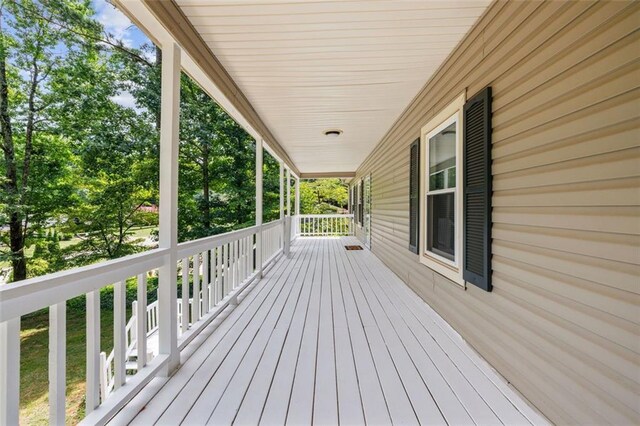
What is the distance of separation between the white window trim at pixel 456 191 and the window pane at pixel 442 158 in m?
0.06

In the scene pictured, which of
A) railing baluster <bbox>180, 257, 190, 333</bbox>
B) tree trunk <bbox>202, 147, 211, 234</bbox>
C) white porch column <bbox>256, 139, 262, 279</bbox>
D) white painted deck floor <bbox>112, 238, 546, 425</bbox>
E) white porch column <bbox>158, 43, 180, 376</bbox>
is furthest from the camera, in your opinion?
tree trunk <bbox>202, 147, 211, 234</bbox>

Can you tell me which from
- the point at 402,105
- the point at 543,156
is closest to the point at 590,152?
the point at 543,156

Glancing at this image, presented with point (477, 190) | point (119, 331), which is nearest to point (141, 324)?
point (119, 331)

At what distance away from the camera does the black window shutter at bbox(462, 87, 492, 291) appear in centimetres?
214

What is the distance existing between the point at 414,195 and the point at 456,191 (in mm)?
1280

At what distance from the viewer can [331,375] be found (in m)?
2.00

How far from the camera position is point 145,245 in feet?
30.5

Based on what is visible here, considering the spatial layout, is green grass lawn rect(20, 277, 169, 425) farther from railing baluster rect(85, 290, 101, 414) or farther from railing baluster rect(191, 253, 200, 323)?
railing baluster rect(85, 290, 101, 414)

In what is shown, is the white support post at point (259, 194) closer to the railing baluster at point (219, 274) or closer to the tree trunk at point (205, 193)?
the railing baluster at point (219, 274)

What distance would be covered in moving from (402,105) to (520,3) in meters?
2.35

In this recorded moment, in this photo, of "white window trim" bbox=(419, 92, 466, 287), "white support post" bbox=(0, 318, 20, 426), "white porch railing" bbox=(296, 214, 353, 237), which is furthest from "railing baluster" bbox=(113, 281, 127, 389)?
"white porch railing" bbox=(296, 214, 353, 237)

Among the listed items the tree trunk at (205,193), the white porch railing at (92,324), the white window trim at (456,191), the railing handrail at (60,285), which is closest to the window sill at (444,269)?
the white window trim at (456,191)

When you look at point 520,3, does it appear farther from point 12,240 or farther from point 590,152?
point 12,240

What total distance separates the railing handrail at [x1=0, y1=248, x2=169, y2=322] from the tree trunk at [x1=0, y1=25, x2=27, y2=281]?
7.25 meters
